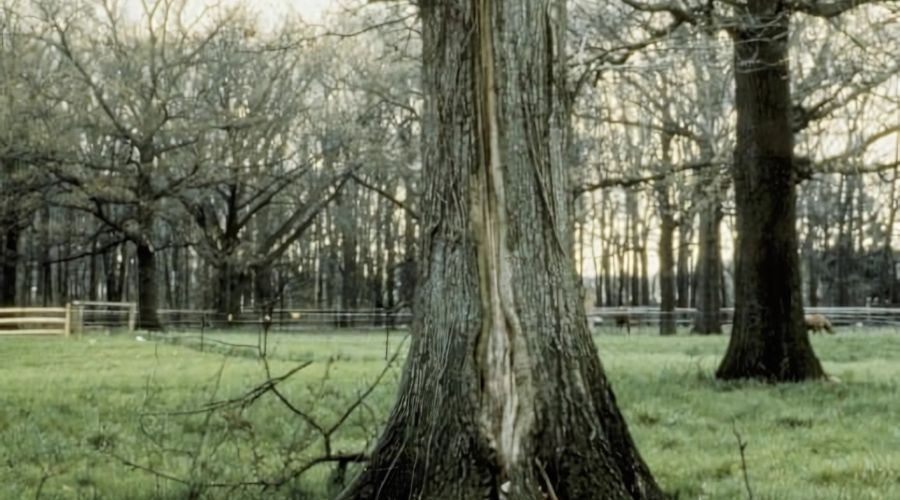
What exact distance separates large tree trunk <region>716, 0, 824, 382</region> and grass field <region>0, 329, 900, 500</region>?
22.7 inches

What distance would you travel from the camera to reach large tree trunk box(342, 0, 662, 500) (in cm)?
407

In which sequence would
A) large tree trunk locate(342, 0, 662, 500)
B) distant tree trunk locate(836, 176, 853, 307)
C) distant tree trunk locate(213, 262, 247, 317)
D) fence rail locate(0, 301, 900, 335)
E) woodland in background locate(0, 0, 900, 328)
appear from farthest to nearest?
distant tree trunk locate(836, 176, 853, 307) → distant tree trunk locate(213, 262, 247, 317) → fence rail locate(0, 301, 900, 335) → woodland in background locate(0, 0, 900, 328) → large tree trunk locate(342, 0, 662, 500)

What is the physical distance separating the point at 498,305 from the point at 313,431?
3.69 m

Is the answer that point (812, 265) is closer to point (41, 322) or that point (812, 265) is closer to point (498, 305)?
point (41, 322)

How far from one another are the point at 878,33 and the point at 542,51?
810 cm

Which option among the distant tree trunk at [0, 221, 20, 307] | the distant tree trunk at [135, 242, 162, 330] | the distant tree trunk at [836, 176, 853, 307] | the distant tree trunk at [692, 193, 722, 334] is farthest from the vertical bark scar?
the distant tree trunk at [836, 176, 853, 307]

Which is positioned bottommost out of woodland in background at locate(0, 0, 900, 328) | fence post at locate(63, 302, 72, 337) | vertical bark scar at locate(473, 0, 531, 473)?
fence post at locate(63, 302, 72, 337)

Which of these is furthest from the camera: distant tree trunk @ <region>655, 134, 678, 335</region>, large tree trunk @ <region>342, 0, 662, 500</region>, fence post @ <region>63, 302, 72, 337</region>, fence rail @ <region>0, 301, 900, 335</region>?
distant tree trunk @ <region>655, 134, 678, 335</region>

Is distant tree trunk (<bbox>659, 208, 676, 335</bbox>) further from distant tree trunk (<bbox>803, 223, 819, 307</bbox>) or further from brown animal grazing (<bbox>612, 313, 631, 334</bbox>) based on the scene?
distant tree trunk (<bbox>803, 223, 819, 307</bbox>)

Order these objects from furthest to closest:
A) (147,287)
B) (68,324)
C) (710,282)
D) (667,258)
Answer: (147,287)
(667,258)
(710,282)
(68,324)

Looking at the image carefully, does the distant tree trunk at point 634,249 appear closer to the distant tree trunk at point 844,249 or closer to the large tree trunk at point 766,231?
the distant tree trunk at point 844,249

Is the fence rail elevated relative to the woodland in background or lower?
lower

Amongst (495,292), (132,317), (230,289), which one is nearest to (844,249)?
(230,289)

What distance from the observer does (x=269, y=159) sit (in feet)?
125
